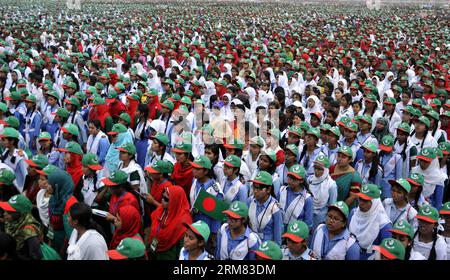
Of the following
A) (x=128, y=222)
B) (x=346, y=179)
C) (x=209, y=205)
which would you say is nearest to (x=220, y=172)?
(x=209, y=205)

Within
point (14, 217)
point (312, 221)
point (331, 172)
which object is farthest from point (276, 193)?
point (14, 217)

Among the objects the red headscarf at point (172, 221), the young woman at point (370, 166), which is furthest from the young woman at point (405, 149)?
the red headscarf at point (172, 221)

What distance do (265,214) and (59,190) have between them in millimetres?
1731

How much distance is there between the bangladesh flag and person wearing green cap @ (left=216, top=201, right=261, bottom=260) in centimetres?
40

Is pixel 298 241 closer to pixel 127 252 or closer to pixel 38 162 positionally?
pixel 127 252

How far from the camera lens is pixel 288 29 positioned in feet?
75.6

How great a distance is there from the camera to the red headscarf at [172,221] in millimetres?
3945

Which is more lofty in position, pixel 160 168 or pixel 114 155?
pixel 160 168

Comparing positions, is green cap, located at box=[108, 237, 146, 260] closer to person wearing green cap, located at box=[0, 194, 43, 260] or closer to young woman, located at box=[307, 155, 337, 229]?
person wearing green cap, located at box=[0, 194, 43, 260]

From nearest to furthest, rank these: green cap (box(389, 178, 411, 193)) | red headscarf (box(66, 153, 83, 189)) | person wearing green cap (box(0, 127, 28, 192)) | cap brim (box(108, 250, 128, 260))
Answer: cap brim (box(108, 250, 128, 260)) → green cap (box(389, 178, 411, 193)) → red headscarf (box(66, 153, 83, 189)) → person wearing green cap (box(0, 127, 28, 192))

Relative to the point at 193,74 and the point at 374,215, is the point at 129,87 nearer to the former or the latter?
the point at 193,74

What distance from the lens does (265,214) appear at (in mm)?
4074

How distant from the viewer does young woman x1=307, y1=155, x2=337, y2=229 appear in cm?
454

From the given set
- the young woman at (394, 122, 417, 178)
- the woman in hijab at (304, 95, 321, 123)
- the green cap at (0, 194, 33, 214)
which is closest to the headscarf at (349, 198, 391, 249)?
the young woman at (394, 122, 417, 178)
